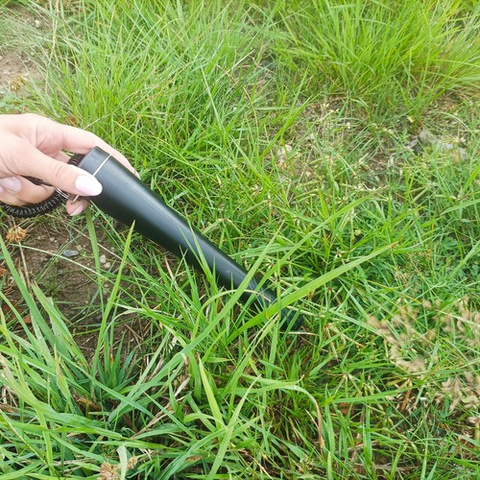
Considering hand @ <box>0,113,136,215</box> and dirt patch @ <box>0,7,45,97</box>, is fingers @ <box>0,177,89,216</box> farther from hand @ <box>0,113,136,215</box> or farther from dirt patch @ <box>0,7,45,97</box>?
dirt patch @ <box>0,7,45,97</box>

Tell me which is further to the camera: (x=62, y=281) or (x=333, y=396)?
(x=62, y=281)

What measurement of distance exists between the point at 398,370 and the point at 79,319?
3.51 ft

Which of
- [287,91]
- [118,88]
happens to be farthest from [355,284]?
[118,88]

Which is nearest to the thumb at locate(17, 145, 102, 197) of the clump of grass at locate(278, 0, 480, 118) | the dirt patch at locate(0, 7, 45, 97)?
the dirt patch at locate(0, 7, 45, 97)

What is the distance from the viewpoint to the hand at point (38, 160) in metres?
1.30

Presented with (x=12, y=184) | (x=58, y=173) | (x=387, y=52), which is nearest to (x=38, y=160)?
(x=58, y=173)

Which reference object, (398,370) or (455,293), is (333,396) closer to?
(398,370)

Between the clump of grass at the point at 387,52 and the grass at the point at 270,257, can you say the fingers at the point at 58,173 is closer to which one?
the grass at the point at 270,257

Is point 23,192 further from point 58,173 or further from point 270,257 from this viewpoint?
point 270,257

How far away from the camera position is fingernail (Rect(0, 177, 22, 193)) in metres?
1.55

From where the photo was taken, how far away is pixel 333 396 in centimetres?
138

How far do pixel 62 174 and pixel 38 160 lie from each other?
10 centimetres

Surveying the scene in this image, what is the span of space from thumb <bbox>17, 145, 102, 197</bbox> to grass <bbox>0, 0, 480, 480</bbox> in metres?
0.15

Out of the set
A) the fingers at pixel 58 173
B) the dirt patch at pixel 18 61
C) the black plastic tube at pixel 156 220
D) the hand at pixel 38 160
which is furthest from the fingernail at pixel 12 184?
the dirt patch at pixel 18 61
